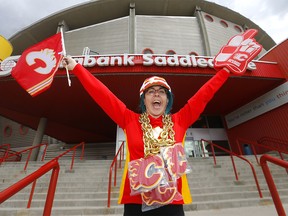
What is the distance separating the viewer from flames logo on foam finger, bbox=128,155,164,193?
4.55 ft

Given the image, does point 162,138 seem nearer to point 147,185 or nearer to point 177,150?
point 177,150

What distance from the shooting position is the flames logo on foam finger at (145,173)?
139cm

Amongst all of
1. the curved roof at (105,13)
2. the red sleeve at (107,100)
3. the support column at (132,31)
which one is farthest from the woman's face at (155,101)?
A: the curved roof at (105,13)

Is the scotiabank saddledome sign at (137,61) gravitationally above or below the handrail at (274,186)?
above

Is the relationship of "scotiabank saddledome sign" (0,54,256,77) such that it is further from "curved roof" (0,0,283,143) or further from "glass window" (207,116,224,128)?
"glass window" (207,116,224,128)

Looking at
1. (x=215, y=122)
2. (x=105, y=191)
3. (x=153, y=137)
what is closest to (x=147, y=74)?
(x=105, y=191)

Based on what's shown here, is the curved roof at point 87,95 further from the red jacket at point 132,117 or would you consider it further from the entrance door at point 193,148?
the red jacket at point 132,117

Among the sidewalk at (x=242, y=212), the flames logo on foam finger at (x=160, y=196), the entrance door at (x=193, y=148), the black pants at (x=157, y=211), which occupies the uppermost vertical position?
the entrance door at (x=193, y=148)

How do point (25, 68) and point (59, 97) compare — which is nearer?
point (25, 68)

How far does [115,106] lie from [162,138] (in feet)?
Answer: 1.85

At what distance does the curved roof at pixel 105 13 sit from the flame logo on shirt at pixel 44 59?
54.8 feet

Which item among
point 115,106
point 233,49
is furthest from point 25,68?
point 233,49

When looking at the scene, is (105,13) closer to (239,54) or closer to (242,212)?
(239,54)

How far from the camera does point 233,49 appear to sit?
233 cm
